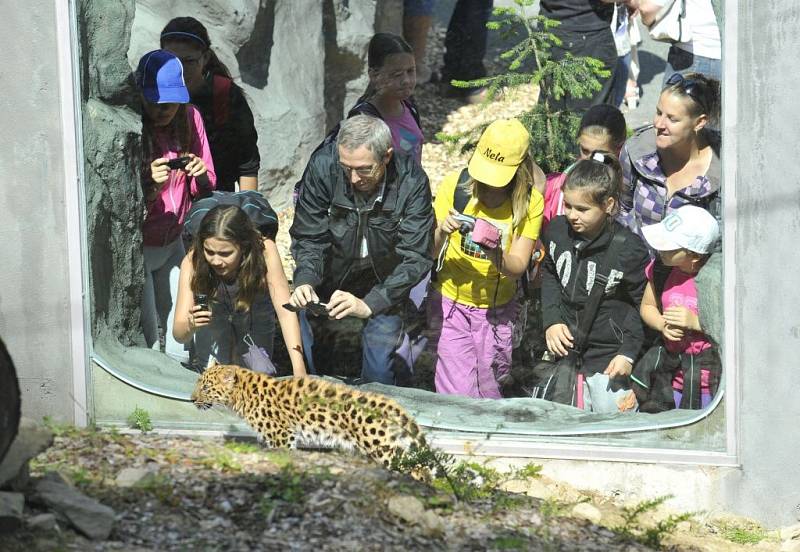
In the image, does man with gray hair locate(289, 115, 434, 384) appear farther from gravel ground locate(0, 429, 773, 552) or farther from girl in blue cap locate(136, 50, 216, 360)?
gravel ground locate(0, 429, 773, 552)

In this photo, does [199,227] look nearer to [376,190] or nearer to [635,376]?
[376,190]

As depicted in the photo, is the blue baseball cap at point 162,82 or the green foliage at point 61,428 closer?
the green foliage at point 61,428

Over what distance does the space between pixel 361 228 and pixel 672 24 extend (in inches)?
82.7

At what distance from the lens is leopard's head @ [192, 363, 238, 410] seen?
16.8 feet

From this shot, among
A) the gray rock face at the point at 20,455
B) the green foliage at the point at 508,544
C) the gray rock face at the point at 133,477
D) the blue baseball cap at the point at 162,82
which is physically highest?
the blue baseball cap at the point at 162,82

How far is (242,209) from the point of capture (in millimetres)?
5332

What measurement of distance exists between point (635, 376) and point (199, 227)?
2052 mm

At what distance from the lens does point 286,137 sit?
902cm

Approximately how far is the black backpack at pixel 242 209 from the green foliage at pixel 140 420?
32.7 inches

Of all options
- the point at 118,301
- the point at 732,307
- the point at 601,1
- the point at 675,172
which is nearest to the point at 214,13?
the point at 601,1

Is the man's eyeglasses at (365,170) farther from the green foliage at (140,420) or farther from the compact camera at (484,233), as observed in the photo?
Answer: the green foliage at (140,420)

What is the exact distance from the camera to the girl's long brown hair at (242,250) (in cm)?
524

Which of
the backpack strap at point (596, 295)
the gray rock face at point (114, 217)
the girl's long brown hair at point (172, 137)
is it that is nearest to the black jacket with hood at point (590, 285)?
the backpack strap at point (596, 295)

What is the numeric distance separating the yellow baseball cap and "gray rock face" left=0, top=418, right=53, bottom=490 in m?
2.18
